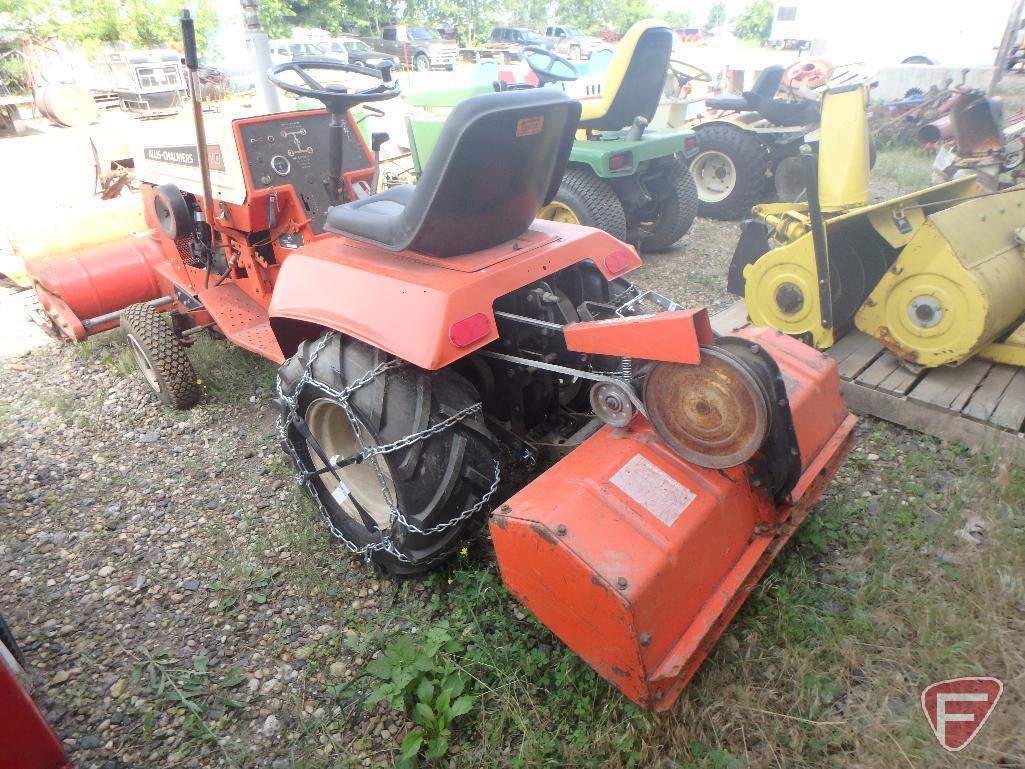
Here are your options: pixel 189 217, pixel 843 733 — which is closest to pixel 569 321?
pixel 843 733

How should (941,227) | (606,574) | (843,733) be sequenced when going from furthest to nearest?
(941,227) < (843,733) < (606,574)

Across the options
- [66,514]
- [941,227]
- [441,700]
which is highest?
[941,227]

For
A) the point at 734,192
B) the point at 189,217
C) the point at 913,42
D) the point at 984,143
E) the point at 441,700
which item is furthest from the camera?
the point at 913,42

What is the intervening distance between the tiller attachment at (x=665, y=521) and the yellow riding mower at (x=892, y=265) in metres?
1.38

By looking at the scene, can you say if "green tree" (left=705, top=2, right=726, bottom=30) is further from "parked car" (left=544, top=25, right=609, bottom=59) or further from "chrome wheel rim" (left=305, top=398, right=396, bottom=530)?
"chrome wheel rim" (left=305, top=398, right=396, bottom=530)

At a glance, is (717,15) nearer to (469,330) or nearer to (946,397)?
(946,397)

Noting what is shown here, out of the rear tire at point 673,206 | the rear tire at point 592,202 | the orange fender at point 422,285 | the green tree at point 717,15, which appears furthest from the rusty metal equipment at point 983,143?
the green tree at point 717,15

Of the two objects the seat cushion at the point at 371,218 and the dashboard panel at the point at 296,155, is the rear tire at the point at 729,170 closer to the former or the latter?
the dashboard panel at the point at 296,155

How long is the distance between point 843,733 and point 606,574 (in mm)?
761

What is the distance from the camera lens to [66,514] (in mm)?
2592

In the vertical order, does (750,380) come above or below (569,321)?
above

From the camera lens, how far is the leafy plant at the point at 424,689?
1.62 m

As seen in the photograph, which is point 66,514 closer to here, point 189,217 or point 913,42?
point 189,217

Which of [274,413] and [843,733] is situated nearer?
[843,733]
